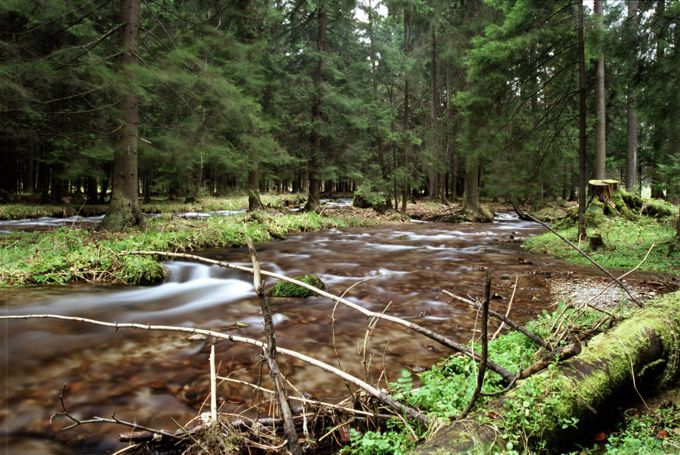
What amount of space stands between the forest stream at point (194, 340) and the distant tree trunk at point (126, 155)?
3521 millimetres

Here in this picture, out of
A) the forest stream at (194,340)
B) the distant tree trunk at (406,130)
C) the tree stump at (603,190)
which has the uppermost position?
the distant tree trunk at (406,130)

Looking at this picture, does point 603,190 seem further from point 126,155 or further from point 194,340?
point 126,155

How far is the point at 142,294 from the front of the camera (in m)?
6.69

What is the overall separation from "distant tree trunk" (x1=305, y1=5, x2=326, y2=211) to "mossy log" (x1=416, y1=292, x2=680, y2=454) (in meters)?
17.3

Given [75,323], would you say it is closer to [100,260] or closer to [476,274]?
[100,260]

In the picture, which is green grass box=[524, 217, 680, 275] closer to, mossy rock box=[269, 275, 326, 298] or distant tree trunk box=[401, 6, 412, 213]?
mossy rock box=[269, 275, 326, 298]

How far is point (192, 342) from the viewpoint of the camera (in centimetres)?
453

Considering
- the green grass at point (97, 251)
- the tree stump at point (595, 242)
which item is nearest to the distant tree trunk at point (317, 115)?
the green grass at point (97, 251)

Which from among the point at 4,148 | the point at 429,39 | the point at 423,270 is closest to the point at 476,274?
the point at 423,270

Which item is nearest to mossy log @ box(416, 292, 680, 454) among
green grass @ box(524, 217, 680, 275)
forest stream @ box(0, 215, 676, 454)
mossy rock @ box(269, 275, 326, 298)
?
forest stream @ box(0, 215, 676, 454)

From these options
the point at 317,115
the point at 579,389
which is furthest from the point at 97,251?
the point at 317,115

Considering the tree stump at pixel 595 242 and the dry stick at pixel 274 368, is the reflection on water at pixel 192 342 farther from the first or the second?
the tree stump at pixel 595 242

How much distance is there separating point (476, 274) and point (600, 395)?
222 inches

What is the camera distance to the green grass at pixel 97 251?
282 inches
